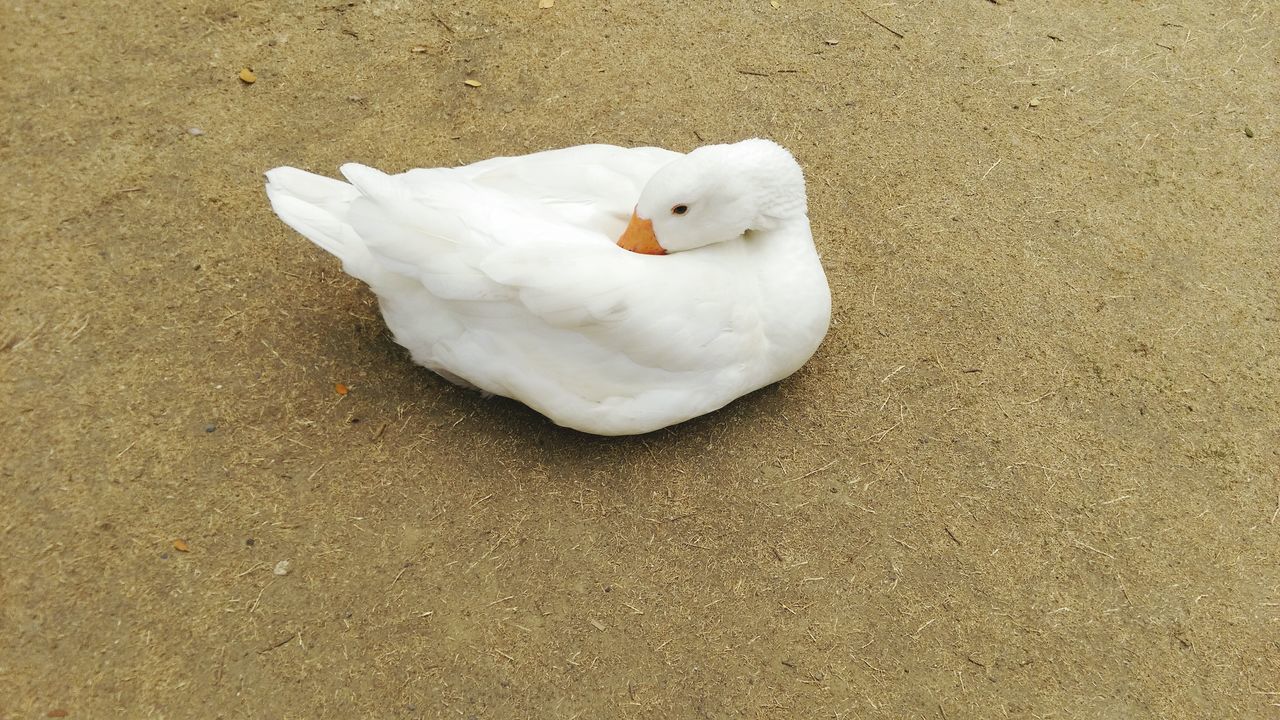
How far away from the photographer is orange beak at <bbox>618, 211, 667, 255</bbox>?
2729mm

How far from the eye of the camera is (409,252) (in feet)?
8.40

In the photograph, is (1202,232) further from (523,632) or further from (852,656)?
(523,632)

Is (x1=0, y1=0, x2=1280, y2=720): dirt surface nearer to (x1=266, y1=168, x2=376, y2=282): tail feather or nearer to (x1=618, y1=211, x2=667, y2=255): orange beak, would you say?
(x1=266, y1=168, x2=376, y2=282): tail feather

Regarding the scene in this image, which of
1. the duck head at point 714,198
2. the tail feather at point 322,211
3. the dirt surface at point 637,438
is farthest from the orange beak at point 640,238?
the tail feather at point 322,211

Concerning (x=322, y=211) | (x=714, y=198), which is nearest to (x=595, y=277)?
(x=714, y=198)

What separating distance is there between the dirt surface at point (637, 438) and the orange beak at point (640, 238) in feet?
2.04

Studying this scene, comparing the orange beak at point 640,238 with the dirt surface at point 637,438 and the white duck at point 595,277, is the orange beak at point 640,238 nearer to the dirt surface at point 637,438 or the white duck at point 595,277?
the white duck at point 595,277

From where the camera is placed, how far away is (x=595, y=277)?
2.50 meters

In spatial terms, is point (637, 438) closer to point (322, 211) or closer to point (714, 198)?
point (714, 198)

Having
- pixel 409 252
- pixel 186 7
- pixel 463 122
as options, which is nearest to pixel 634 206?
pixel 409 252

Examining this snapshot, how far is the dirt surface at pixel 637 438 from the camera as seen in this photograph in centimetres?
253

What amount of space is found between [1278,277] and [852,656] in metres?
2.49

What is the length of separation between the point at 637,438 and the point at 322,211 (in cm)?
125

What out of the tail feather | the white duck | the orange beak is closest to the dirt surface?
the white duck
